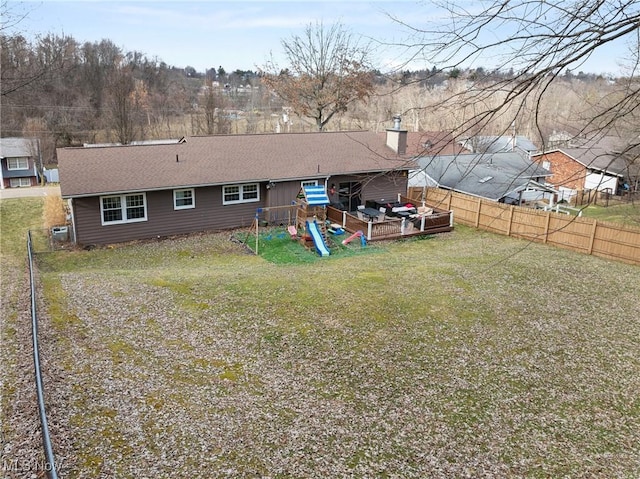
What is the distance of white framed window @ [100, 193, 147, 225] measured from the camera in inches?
734

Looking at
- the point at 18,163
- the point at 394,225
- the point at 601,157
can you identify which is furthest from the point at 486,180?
the point at 18,163

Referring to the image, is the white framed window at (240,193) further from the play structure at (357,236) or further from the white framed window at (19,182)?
the white framed window at (19,182)

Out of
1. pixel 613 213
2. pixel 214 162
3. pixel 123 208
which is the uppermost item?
pixel 214 162

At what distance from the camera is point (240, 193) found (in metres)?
21.7


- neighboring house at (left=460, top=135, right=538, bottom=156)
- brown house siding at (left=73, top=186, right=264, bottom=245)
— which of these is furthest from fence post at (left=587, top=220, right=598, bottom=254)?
brown house siding at (left=73, top=186, right=264, bottom=245)

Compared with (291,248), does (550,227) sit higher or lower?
higher

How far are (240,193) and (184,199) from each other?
266 cm

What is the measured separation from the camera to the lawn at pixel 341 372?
685 cm

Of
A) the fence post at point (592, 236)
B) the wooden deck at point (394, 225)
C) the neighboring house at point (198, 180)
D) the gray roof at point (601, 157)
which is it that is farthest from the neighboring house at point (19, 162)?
the fence post at point (592, 236)

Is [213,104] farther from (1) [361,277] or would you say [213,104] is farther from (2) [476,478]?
(2) [476,478]

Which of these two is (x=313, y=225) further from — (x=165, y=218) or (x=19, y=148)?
(x=19, y=148)

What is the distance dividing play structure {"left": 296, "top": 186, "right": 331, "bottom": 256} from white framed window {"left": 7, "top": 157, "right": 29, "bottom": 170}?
3836 centimetres

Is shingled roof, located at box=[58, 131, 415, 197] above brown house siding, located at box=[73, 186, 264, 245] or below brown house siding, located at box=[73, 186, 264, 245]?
above

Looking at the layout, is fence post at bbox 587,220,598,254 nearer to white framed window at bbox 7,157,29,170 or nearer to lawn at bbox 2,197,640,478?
lawn at bbox 2,197,640,478
